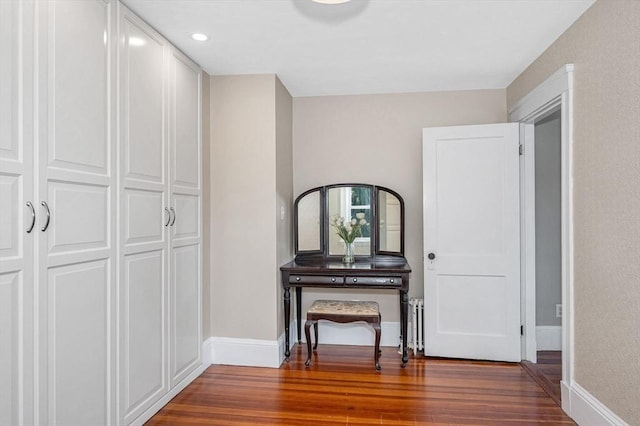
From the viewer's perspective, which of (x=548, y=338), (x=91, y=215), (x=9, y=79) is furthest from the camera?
(x=548, y=338)

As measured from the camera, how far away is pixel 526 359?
3.31 metres

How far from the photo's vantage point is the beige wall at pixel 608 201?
187cm

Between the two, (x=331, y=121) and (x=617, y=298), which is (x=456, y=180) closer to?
(x=331, y=121)

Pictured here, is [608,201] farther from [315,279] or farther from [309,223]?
[309,223]

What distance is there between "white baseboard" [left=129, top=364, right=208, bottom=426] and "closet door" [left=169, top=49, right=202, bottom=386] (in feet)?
0.15

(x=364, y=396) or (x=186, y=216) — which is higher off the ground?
(x=186, y=216)

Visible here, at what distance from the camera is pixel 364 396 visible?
8.87 ft

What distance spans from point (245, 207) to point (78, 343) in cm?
163

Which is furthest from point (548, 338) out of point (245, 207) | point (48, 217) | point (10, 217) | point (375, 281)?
point (10, 217)

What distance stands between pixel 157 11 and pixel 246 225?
5.37ft

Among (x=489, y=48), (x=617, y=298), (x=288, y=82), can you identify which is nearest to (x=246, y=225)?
(x=288, y=82)

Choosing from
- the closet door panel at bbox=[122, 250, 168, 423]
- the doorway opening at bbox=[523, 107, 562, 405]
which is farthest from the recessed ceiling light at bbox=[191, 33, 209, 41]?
the doorway opening at bbox=[523, 107, 562, 405]

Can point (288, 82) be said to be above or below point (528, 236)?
above

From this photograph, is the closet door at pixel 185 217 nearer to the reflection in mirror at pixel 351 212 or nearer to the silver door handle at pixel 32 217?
the silver door handle at pixel 32 217
